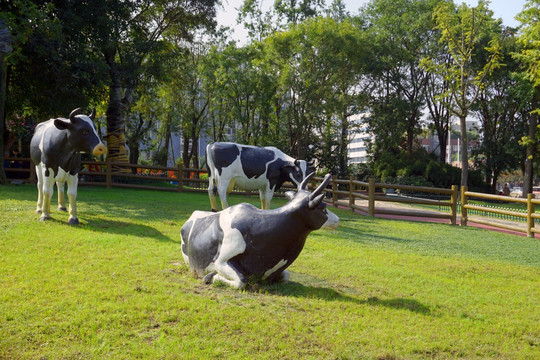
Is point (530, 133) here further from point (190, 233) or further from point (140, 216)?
point (190, 233)

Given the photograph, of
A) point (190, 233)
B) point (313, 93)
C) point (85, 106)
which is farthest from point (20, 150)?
point (190, 233)

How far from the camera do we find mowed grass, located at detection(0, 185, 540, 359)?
339 cm

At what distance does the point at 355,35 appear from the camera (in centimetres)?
2783

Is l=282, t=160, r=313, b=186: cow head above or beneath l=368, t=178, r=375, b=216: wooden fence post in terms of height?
above

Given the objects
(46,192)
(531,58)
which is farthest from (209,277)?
(531,58)

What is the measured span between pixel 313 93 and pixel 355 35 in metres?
4.54

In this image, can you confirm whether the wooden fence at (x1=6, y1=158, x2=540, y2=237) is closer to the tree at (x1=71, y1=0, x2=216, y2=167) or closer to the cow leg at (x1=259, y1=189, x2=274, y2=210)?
the cow leg at (x1=259, y1=189, x2=274, y2=210)

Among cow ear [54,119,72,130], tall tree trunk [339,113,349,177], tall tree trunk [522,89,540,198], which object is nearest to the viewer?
cow ear [54,119,72,130]

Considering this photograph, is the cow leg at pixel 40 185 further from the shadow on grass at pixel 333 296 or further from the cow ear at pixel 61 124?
the shadow on grass at pixel 333 296

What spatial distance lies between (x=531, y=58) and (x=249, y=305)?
84.1 feet

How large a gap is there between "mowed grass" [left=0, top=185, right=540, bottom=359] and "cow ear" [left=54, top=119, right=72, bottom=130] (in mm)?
1643

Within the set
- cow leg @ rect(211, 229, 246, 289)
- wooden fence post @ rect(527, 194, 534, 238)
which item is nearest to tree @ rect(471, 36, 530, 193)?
wooden fence post @ rect(527, 194, 534, 238)

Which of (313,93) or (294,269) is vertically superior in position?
(313,93)

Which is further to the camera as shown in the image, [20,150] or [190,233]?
[20,150]
